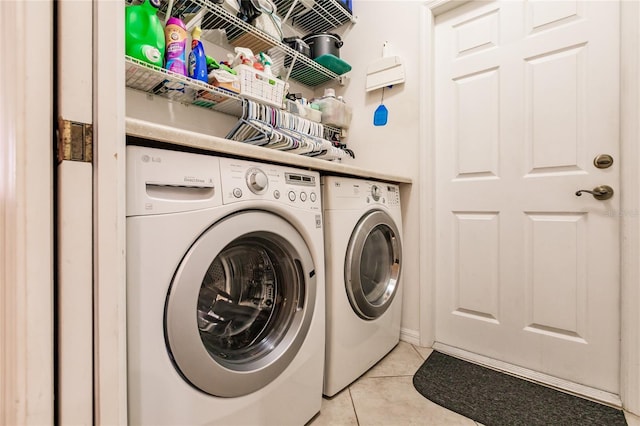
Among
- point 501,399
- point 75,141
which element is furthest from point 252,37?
point 501,399

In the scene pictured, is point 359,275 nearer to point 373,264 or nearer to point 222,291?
point 373,264

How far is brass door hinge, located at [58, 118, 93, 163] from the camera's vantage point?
1.53 feet

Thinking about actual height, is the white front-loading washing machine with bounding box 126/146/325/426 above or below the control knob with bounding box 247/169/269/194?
below

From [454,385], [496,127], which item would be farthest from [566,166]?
[454,385]

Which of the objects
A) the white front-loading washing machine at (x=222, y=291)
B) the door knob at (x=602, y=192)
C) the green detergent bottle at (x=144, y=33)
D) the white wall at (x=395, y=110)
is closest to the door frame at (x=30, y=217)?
the white front-loading washing machine at (x=222, y=291)

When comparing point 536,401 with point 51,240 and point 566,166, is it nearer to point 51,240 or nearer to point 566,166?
point 566,166

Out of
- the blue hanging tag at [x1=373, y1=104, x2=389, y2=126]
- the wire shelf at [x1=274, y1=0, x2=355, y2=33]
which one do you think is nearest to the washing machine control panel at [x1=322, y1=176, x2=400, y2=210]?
the blue hanging tag at [x1=373, y1=104, x2=389, y2=126]

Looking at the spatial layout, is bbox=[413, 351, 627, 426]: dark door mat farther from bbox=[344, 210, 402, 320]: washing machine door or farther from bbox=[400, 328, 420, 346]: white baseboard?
bbox=[344, 210, 402, 320]: washing machine door

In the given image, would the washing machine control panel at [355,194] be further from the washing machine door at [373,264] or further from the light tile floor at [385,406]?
the light tile floor at [385,406]

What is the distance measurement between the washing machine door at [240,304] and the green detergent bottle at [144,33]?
2.80ft

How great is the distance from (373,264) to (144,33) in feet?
4.49

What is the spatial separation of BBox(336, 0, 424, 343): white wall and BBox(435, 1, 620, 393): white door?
130 millimetres

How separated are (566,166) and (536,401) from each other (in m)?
0.97

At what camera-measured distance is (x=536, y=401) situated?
44.4 inches
